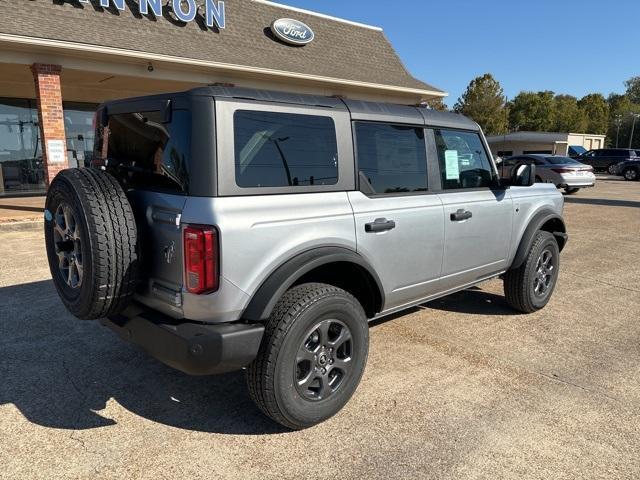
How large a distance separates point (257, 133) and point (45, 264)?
5.38 m

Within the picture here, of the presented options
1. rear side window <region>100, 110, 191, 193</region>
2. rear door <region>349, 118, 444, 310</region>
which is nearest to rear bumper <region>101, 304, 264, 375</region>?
rear side window <region>100, 110, 191, 193</region>

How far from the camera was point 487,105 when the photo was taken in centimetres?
5722

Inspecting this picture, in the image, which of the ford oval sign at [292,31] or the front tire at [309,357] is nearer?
the front tire at [309,357]

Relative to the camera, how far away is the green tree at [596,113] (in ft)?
264

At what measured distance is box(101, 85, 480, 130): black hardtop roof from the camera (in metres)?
2.64

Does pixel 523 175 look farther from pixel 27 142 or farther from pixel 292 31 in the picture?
pixel 27 142

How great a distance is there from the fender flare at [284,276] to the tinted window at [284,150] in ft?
1.41

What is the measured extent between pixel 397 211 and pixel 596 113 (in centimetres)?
9289

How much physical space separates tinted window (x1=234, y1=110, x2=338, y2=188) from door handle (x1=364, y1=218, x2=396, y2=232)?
371mm

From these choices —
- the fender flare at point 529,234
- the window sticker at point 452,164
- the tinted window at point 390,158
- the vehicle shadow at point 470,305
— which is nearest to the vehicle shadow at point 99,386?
the tinted window at point 390,158

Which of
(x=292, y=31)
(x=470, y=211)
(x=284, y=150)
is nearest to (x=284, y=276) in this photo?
(x=284, y=150)

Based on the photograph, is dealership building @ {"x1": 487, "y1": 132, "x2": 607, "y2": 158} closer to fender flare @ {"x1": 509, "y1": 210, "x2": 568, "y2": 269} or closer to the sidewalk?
the sidewalk

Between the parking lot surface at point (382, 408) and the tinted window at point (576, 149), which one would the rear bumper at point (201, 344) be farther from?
the tinted window at point (576, 149)

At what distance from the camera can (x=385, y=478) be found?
2441mm
